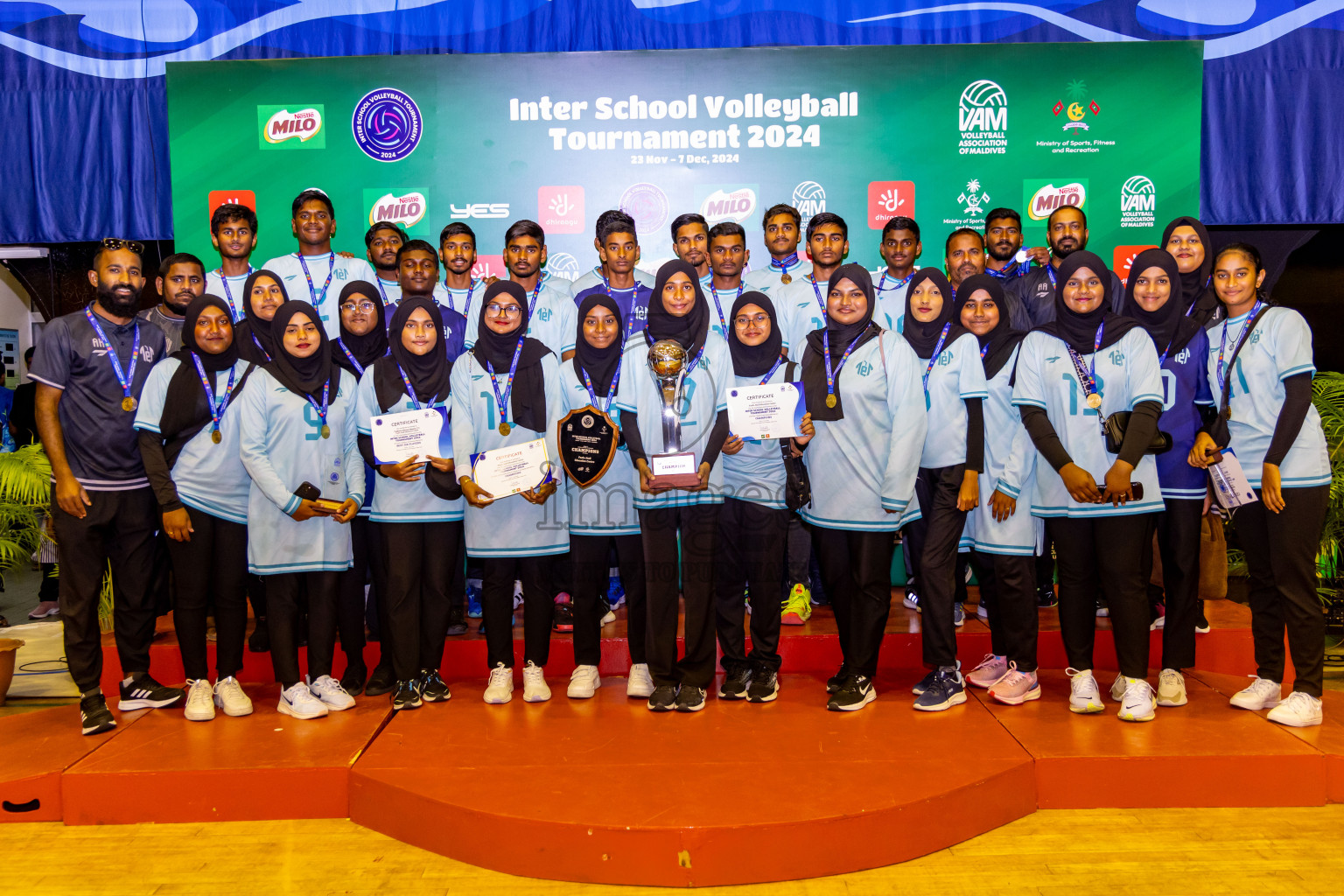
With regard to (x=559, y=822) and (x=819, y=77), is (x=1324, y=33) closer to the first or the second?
(x=819, y=77)

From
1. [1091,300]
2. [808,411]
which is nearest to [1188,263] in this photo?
[1091,300]

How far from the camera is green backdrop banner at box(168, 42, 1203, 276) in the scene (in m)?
5.76

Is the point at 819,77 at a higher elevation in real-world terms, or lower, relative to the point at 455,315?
higher

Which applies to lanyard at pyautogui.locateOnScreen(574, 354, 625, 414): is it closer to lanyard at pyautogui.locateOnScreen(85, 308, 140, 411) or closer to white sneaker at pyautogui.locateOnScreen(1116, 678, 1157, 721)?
lanyard at pyautogui.locateOnScreen(85, 308, 140, 411)

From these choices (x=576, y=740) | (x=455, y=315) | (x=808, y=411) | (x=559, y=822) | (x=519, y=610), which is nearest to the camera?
(x=559, y=822)

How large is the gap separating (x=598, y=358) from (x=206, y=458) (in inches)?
62.7

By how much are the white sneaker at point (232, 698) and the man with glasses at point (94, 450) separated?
40 centimetres

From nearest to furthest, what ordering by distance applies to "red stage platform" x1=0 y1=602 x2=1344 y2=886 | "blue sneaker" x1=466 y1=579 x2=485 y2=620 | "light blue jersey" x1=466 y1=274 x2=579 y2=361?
"red stage platform" x1=0 y1=602 x2=1344 y2=886
"light blue jersey" x1=466 y1=274 x2=579 y2=361
"blue sneaker" x1=466 y1=579 x2=485 y2=620

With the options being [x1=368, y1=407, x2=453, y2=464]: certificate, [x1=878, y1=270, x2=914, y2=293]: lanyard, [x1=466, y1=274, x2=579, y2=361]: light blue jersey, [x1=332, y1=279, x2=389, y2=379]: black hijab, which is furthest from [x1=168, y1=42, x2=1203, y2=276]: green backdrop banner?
[x1=368, y1=407, x2=453, y2=464]: certificate

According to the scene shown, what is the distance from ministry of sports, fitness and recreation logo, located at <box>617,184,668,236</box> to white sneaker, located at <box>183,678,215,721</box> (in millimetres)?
3740

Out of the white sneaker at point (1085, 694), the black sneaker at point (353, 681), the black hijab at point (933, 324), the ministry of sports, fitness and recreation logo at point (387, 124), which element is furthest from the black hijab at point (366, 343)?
the white sneaker at point (1085, 694)

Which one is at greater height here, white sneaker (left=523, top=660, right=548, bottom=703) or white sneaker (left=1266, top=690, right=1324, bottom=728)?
white sneaker (left=523, top=660, right=548, bottom=703)

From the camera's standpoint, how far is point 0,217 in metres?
6.12

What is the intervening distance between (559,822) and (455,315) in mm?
2511
